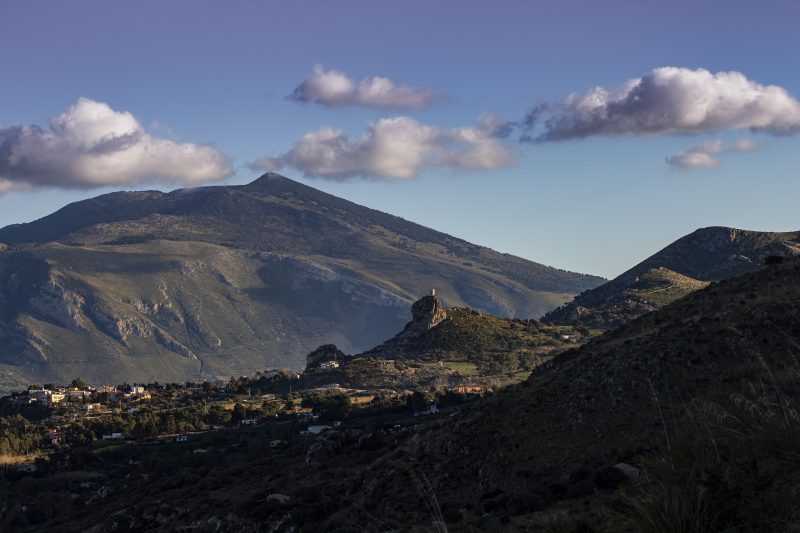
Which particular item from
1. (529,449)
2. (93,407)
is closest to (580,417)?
(529,449)

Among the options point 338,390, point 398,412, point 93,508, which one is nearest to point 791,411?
point 93,508

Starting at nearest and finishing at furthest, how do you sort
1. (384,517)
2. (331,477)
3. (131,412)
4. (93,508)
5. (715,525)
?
1. (715,525)
2. (384,517)
3. (331,477)
4. (93,508)
5. (131,412)

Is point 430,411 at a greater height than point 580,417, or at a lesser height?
lesser

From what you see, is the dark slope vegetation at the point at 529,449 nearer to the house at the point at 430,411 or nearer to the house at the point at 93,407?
the house at the point at 430,411

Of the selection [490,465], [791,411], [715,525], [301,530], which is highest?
[791,411]

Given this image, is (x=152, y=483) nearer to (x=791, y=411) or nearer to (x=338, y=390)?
(x=791, y=411)

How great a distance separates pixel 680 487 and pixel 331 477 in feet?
191

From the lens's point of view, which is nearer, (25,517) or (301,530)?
(301,530)

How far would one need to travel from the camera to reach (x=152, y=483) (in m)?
91.6

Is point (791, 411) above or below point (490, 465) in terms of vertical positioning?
above

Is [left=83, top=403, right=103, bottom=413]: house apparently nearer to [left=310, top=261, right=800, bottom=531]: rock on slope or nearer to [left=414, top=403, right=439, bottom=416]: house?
[left=414, top=403, right=439, bottom=416]: house

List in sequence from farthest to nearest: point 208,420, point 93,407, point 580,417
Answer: point 93,407 < point 208,420 < point 580,417

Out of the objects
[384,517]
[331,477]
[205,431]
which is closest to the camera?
[384,517]

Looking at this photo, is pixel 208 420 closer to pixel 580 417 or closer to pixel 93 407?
pixel 93 407
